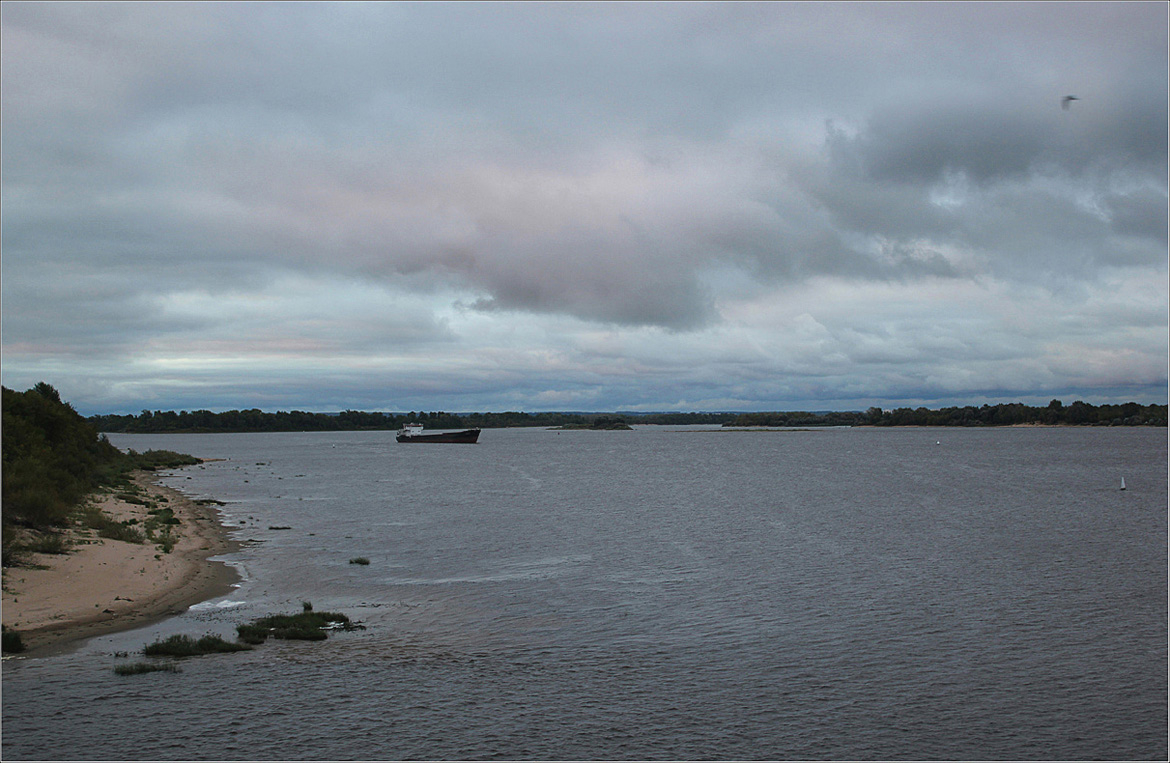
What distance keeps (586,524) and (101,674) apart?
35.3m

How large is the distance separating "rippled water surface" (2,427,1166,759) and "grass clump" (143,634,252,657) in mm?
565

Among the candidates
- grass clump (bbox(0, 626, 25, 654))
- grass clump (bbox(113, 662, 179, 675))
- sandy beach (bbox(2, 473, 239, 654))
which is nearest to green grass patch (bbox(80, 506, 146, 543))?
sandy beach (bbox(2, 473, 239, 654))

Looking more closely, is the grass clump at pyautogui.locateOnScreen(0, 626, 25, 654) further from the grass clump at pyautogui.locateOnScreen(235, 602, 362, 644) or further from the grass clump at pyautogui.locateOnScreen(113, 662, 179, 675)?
the grass clump at pyautogui.locateOnScreen(235, 602, 362, 644)

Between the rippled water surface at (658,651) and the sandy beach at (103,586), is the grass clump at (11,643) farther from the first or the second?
the rippled water surface at (658,651)

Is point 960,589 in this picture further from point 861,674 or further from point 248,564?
point 248,564

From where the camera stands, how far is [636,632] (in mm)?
25844

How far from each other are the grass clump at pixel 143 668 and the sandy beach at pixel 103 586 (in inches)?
124

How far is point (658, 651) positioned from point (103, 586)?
19380 millimetres

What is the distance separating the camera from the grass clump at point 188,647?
72.2 feet

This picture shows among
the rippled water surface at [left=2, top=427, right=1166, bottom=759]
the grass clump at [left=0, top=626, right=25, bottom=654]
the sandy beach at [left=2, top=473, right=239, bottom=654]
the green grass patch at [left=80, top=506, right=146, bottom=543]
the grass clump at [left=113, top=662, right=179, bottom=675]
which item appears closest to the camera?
the rippled water surface at [left=2, top=427, right=1166, bottom=759]

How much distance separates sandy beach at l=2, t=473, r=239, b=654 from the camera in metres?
24.5

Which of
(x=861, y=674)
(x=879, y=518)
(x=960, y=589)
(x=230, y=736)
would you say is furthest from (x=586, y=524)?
(x=230, y=736)

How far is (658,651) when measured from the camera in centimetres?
2369

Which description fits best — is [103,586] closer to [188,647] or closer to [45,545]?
[45,545]
